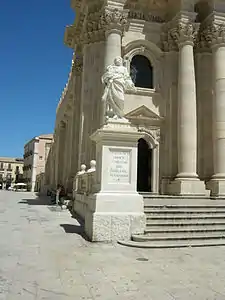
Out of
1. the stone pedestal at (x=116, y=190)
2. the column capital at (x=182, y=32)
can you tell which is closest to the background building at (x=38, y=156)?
the column capital at (x=182, y=32)

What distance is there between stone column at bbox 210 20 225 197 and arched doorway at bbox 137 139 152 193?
3.44m

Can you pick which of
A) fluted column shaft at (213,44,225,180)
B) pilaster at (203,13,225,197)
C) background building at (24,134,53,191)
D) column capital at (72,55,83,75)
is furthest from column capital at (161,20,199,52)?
background building at (24,134,53,191)

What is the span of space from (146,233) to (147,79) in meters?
11.4

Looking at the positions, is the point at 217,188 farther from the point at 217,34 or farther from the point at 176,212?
the point at 217,34

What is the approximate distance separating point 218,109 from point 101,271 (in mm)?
12502

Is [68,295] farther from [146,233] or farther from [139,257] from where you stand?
[146,233]

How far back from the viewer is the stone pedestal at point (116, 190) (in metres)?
7.59

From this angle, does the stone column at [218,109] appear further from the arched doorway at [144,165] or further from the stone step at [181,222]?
the stone step at [181,222]

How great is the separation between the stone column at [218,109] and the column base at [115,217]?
8.22 m

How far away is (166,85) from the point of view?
57.6ft

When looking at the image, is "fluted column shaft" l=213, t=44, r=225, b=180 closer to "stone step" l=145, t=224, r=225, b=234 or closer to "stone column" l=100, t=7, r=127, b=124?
"stone column" l=100, t=7, r=127, b=124

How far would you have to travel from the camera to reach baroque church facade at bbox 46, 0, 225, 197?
15.4 m

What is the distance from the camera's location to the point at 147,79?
695 inches

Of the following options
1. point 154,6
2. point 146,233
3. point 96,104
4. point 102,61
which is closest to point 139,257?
point 146,233
